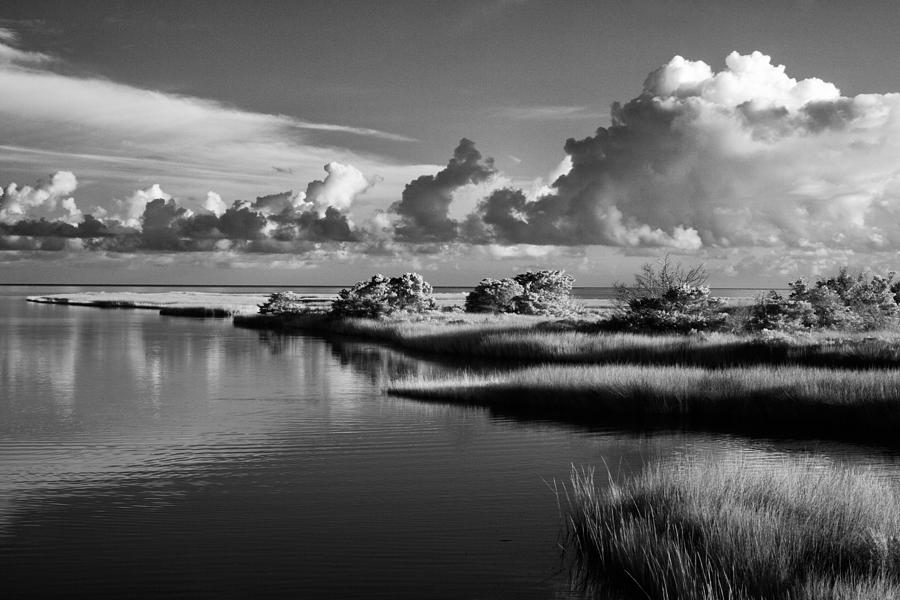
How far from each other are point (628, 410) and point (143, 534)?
1676cm

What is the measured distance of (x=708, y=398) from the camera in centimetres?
2653

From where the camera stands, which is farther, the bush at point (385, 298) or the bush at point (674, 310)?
the bush at point (385, 298)

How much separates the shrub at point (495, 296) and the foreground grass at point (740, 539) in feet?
217

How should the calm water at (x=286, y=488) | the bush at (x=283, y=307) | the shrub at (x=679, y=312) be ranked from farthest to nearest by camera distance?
the bush at (x=283, y=307)
the shrub at (x=679, y=312)
the calm water at (x=286, y=488)

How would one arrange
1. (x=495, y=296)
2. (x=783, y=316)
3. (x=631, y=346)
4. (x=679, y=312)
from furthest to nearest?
(x=495, y=296) < (x=679, y=312) < (x=783, y=316) < (x=631, y=346)

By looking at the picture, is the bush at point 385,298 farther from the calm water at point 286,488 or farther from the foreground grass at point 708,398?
the foreground grass at point 708,398

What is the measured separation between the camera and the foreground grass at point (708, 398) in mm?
23391

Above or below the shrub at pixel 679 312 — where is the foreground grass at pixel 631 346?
below

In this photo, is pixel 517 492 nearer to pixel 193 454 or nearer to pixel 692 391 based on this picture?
pixel 193 454

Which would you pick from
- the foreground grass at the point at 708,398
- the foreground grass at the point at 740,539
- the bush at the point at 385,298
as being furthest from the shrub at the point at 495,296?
the foreground grass at the point at 740,539

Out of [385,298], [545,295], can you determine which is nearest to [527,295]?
[545,295]

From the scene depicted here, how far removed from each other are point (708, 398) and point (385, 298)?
176 ft

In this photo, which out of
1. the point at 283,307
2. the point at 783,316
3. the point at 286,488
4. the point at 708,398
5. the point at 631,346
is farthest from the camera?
the point at 283,307

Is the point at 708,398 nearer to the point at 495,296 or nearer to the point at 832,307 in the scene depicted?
the point at 832,307
